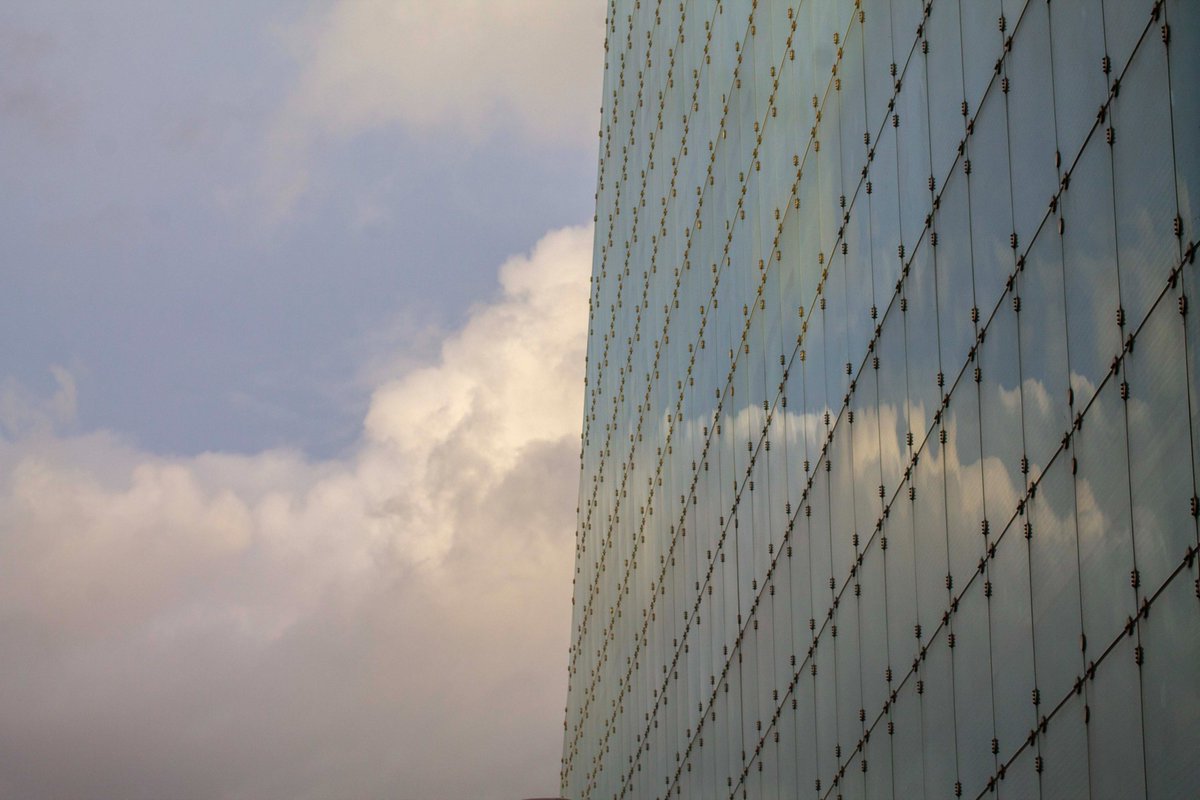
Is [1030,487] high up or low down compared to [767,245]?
down

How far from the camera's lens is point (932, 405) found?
2417 centimetres

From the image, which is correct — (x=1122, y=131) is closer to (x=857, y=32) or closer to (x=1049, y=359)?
(x=1049, y=359)

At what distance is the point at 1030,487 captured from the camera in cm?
2056

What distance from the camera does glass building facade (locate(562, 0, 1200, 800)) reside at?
1772 centimetres

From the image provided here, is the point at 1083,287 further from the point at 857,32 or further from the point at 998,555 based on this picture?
the point at 857,32

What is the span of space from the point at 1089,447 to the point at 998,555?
9.59 ft

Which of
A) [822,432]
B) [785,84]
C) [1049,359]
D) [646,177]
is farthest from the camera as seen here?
[646,177]

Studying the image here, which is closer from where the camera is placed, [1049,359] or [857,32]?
[1049,359]

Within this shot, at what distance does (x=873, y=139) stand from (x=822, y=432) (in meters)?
5.50

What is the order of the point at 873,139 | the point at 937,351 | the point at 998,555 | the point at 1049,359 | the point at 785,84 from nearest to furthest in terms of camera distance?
1. the point at 1049,359
2. the point at 998,555
3. the point at 937,351
4. the point at 873,139
5. the point at 785,84

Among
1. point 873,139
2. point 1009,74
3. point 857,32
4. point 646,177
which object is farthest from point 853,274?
point 646,177

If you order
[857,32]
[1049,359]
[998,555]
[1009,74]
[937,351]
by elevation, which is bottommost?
[998,555]

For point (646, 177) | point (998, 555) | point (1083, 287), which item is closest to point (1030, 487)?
point (998, 555)

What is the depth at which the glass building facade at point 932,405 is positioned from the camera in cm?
1772
